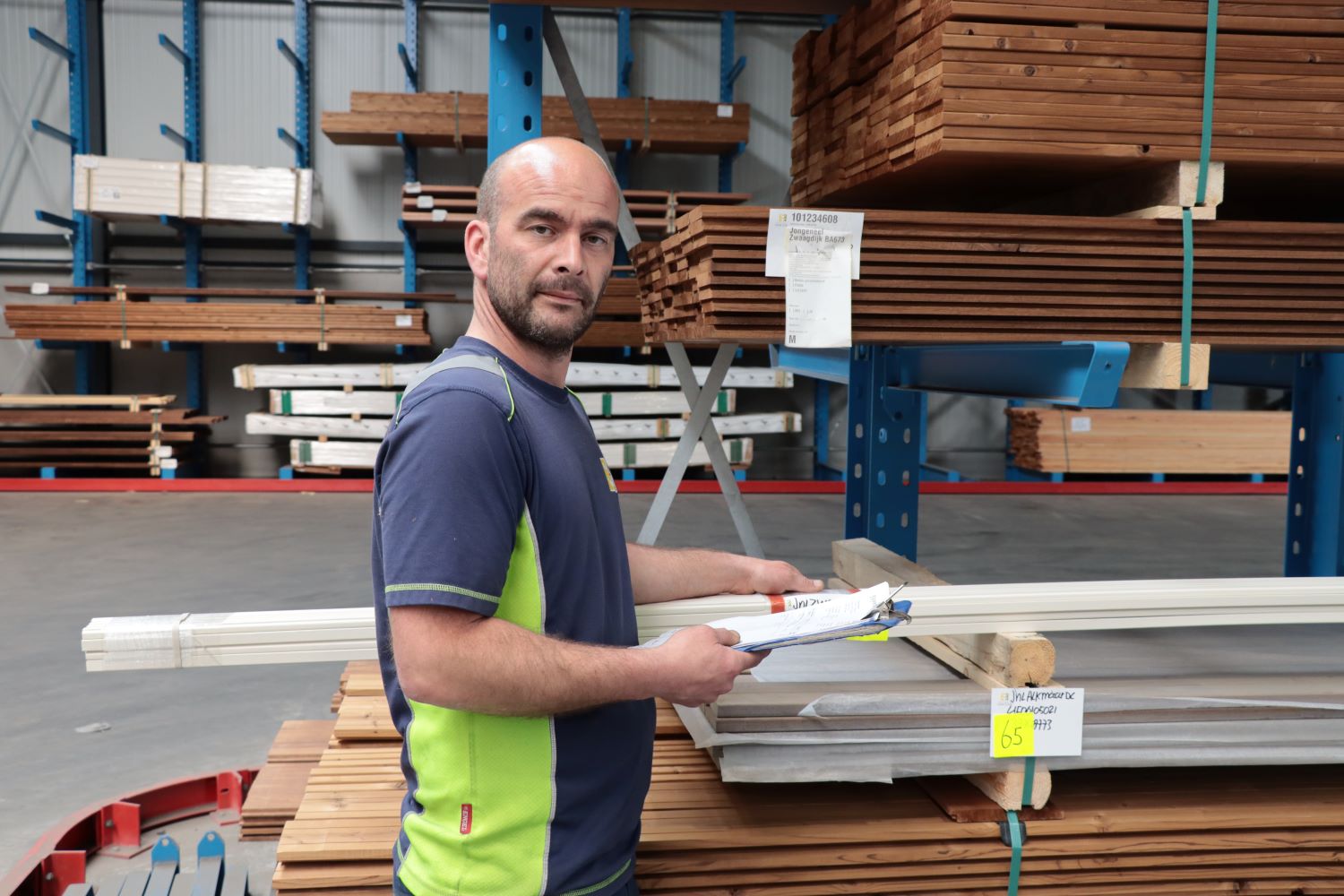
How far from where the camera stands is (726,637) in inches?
58.0

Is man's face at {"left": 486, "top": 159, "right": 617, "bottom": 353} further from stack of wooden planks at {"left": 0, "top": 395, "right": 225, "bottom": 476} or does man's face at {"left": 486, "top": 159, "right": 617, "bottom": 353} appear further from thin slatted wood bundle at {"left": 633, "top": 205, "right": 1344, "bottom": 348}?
stack of wooden planks at {"left": 0, "top": 395, "right": 225, "bottom": 476}

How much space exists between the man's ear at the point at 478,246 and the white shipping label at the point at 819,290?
2.81 ft

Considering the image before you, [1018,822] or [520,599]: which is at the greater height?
[520,599]

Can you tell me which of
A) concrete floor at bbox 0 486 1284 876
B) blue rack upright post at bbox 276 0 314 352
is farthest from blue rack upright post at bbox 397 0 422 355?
concrete floor at bbox 0 486 1284 876

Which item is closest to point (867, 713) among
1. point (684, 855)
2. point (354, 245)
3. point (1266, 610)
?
point (684, 855)

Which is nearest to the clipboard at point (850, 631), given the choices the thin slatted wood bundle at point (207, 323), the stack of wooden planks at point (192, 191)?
the thin slatted wood bundle at point (207, 323)

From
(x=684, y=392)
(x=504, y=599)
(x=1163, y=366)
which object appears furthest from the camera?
(x=684, y=392)

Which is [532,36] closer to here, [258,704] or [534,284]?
[534,284]

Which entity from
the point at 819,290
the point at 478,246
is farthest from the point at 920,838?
the point at 478,246

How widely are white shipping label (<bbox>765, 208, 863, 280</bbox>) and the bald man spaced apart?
637 millimetres

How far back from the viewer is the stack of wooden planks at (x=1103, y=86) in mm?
2223

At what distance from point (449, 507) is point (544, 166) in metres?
0.55

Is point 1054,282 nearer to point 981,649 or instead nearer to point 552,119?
point 981,649

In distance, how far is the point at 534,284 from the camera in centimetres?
149
